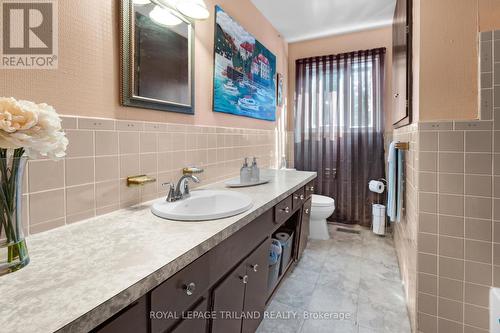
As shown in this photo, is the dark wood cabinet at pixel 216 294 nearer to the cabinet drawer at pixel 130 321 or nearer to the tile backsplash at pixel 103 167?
the cabinet drawer at pixel 130 321

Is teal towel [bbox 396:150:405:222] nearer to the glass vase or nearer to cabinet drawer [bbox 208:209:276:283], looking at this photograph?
cabinet drawer [bbox 208:209:276:283]

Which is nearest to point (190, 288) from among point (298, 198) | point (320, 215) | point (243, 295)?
point (243, 295)

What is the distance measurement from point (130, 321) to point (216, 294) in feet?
1.20

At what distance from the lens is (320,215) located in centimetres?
262

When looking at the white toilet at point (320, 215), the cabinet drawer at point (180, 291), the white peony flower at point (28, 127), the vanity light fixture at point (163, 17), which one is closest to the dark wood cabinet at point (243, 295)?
the cabinet drawer at point (180, 291)

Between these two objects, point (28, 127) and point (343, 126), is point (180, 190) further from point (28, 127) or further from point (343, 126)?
point (343, 126)

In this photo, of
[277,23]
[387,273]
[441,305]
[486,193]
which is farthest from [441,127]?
[277,23]

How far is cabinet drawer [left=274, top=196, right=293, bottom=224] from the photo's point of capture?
1393mm

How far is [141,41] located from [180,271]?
109cm

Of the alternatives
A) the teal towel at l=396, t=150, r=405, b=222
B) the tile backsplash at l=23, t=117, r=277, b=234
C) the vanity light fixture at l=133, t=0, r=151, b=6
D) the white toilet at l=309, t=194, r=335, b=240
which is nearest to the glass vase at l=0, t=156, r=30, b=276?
the tile backsplash at l=23, t=117, r=277, b=234

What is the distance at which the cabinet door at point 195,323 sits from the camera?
706mm

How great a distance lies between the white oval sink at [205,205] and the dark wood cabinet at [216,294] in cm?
10

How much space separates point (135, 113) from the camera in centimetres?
119

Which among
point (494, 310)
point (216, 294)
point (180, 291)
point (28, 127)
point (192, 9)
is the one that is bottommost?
point (494, 310)
